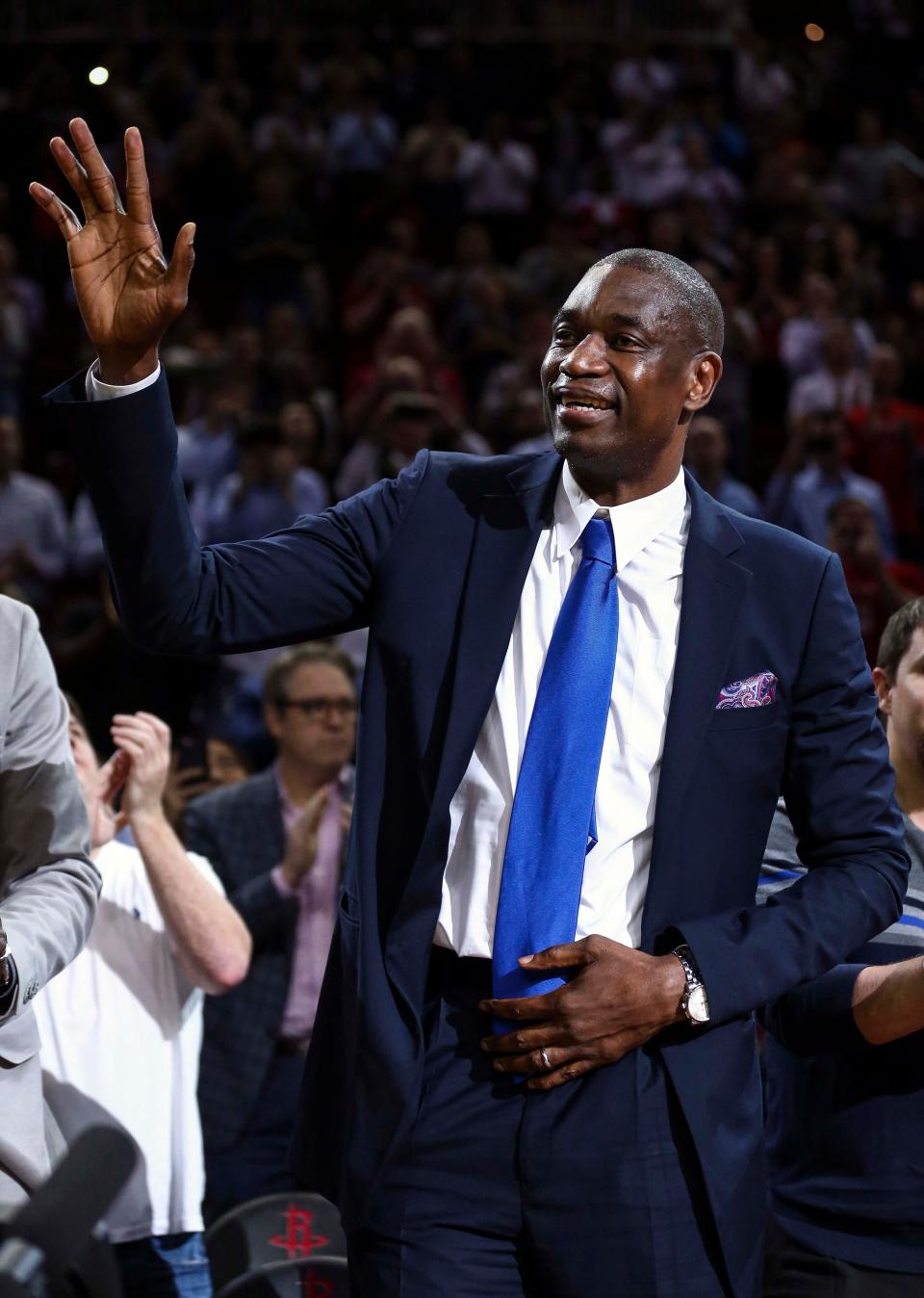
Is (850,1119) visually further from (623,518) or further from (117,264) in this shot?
(117,264)

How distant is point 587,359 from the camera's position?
211 cm

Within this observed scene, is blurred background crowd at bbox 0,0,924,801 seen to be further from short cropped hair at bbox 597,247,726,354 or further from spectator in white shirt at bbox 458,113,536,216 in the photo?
short cropped hair at bbox 597,247,726,354

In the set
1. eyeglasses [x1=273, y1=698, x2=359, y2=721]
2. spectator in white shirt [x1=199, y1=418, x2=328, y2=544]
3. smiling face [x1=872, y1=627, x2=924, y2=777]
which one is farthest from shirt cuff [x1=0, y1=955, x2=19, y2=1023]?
spectator in white shirt [x1=199, y1=418, x2=328, y2=544]

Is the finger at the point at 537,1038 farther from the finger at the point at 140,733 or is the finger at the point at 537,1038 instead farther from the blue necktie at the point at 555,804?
the finger at the point at 140,733

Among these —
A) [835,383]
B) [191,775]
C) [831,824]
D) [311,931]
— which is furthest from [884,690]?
[835,383]

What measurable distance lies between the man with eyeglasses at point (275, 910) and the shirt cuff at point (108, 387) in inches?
81.4

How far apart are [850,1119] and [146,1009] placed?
1352 mm

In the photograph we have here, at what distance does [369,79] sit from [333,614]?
1301 cm

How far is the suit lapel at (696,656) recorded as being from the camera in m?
1.99

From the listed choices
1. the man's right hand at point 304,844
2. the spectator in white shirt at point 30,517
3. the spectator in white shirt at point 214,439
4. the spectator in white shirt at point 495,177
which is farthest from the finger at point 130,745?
the spectator in white shirt at point 495,177

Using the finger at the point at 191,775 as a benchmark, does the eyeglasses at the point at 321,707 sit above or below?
above

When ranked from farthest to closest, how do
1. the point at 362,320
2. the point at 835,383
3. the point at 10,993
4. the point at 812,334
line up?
the point at 362,320
the point at 812,334
the point at 835,383
the point at 10,993

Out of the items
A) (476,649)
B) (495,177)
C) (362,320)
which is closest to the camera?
(476,649)

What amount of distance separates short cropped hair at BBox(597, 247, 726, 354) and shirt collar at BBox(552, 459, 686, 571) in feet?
0.64
